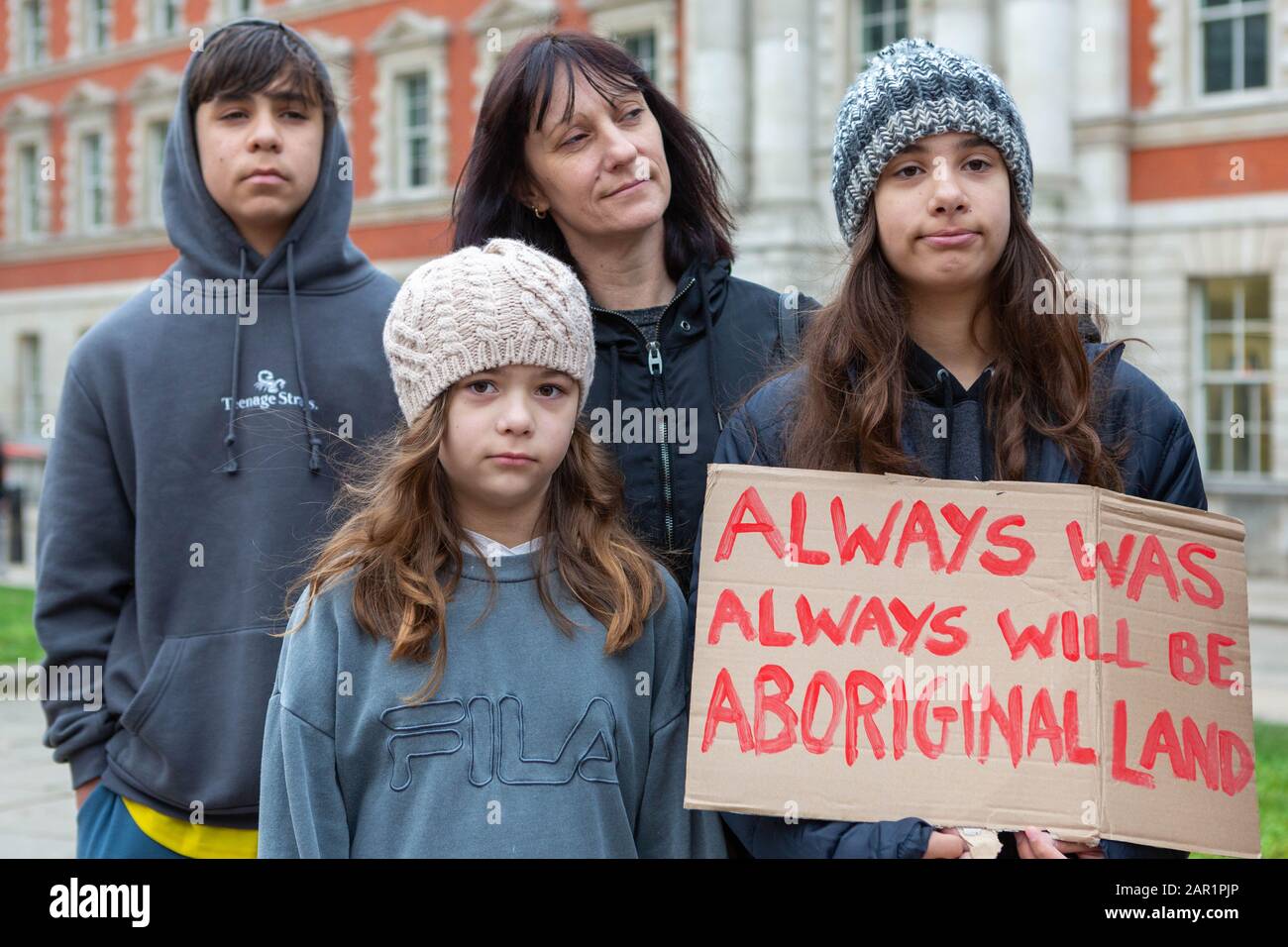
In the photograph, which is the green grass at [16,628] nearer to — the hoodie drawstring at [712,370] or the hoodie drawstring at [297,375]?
the hoodie drawstring at [297,375]

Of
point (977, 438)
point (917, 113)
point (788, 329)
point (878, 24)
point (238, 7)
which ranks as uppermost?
point (238, 7)

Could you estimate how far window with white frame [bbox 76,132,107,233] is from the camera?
3138cm

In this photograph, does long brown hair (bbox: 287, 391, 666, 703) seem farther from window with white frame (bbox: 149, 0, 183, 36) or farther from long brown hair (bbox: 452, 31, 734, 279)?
window with white frame (bbox: 149, 0, 183, 36)

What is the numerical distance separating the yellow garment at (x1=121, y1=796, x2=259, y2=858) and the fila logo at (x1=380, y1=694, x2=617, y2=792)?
0.67 meters

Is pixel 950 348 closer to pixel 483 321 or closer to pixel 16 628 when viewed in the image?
pixel 483 321

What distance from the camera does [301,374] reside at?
2965 millimetres

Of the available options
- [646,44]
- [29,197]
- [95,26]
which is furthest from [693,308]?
[29,197]

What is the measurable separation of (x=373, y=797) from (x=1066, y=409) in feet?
4.26

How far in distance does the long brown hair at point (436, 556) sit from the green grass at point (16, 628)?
6705 mm

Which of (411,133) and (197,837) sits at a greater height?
(411,133)

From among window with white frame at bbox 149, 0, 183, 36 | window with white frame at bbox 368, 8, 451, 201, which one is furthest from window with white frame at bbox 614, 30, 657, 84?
window with white frame at bbox 149, 0, 183, 36

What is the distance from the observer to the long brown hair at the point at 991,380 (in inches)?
91.0

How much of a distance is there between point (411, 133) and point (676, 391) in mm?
24084
